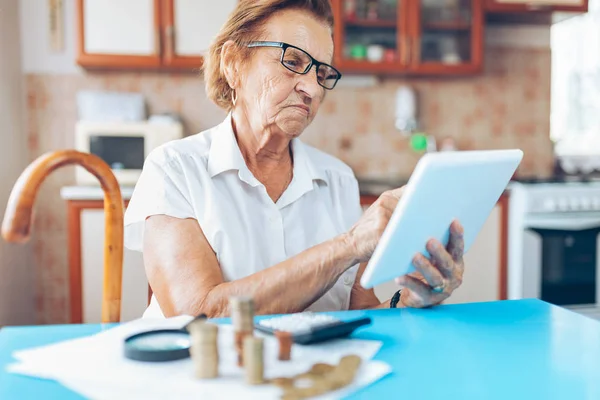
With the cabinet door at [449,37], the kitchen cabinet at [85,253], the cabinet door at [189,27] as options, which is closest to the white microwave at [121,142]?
the kitchen cabinet at [85,253]

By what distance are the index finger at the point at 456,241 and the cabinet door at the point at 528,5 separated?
2475 millimetres

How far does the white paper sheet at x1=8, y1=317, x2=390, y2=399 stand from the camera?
24.3 inches

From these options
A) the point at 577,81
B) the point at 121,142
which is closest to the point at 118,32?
the point at 121,142

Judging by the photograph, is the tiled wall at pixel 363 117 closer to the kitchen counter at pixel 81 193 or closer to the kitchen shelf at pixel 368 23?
the kitchen shelf at pixel 368 23

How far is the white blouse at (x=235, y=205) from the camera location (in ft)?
3.91

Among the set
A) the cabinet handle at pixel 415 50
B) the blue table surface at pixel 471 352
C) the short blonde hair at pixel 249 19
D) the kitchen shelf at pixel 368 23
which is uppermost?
the kitchen shelf at pixel 368 23

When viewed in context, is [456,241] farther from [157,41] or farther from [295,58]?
[157,41]

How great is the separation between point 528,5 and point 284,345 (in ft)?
9.62

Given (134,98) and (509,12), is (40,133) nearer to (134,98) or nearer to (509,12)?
(134,98)

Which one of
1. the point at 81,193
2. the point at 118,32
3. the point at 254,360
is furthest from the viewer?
the point at 118,32

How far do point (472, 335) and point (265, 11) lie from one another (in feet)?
2.66

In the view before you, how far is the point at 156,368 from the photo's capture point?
0.67 metres

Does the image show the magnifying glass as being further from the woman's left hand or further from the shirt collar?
the shirt collar

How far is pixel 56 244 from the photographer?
310 cm
